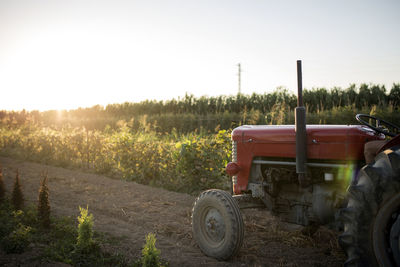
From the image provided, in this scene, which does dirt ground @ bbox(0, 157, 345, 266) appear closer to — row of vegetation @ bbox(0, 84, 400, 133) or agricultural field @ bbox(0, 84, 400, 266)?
agricultural field @ bbox(0, 84, 400, 266)

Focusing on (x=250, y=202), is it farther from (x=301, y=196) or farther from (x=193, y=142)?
(x=193, y=142)

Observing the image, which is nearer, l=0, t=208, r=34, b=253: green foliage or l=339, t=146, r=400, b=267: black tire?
l=339, t=146, r=400, b=267: black tire

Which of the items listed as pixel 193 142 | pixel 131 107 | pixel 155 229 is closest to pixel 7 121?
pixel 131 107

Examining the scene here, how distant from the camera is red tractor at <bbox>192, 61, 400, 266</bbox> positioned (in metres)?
2.12

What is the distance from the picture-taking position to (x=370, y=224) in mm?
2162

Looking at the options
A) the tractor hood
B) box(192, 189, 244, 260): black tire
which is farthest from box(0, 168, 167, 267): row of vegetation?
the tractor hood

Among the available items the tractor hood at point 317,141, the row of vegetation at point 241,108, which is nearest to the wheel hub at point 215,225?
the tractor hood at point 317,141

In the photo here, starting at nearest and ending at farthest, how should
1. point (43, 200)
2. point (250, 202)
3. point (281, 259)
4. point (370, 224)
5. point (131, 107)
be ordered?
1. point (370, 224)
2. point (281, 259)
3. point (250, 202)
4. point (43, 200)
5. point (131, 107)

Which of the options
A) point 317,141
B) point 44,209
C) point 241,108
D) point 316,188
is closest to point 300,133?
point 317,141

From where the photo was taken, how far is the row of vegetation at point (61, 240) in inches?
123

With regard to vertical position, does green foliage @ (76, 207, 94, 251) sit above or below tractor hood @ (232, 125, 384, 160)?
below

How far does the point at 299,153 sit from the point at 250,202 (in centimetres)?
97

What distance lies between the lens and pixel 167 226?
4.39m

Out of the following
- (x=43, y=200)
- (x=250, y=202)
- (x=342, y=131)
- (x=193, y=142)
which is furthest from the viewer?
(x=193, y=142)
